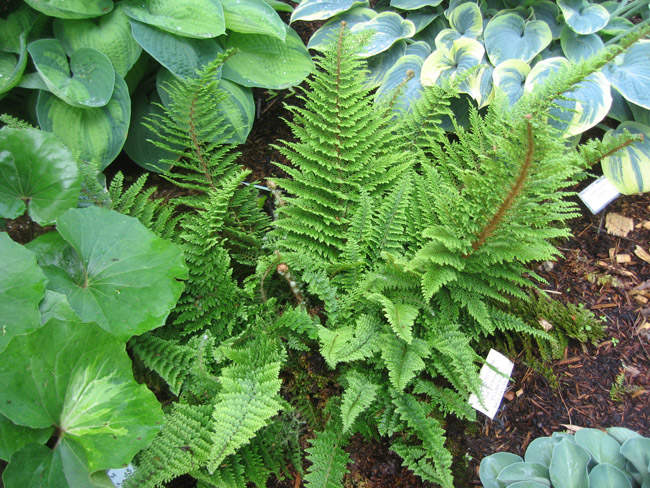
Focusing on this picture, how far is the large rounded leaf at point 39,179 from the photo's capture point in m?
1.84

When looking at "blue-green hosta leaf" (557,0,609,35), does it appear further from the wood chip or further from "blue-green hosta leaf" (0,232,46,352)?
"blue-green hosta leaf" (0,232,46,352)

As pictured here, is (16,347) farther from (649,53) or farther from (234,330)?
(649,53)

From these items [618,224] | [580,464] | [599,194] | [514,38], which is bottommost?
[618,224]

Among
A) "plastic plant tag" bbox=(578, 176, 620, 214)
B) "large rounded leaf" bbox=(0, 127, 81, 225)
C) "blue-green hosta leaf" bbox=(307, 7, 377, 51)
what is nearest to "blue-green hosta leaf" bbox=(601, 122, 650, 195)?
"plastic plant tag" bbox=(578, 176, 620, 214)

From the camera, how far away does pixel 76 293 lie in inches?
68.0

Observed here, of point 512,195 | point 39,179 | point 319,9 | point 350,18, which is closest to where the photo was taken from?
point 512,195

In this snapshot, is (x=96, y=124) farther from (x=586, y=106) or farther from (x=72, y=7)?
(x=586, y=106)

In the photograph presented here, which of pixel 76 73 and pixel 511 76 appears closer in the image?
pixel 76 73

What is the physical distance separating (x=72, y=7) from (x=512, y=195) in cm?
223

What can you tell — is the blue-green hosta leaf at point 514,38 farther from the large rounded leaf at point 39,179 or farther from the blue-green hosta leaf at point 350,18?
the large rounded leaf at point 39,179

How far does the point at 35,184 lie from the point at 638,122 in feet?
11.0

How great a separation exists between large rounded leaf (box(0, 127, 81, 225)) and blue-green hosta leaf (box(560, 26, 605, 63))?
2.90 metres

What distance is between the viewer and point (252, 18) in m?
2.49

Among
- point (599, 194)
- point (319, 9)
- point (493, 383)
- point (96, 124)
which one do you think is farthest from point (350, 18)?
point (493, 383)
